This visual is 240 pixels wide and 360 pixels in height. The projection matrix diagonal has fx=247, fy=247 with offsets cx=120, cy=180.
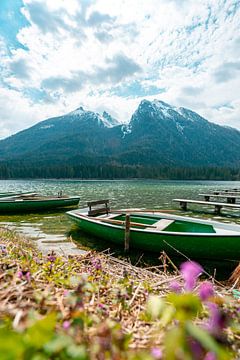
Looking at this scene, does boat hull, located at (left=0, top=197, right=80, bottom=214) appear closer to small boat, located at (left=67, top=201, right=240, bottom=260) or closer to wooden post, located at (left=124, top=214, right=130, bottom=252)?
small boat, located at (left=67, top=201, right=240, bottom=260)

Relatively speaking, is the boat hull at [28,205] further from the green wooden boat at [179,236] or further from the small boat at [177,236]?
the green wooden boat at [179,236]

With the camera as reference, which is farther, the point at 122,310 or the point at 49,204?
the point at 49,204

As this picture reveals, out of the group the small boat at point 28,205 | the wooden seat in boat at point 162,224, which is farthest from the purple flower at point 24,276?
the small boat at point 28,205

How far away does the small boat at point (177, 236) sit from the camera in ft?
33.0

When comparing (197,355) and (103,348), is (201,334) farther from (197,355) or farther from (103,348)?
(103,348)

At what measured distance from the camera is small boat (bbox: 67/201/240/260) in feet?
33.0

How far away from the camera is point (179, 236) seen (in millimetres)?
10461

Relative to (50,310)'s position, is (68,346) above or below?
above

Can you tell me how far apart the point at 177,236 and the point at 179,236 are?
86 millimetres

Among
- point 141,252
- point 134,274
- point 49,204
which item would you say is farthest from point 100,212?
point 134,274

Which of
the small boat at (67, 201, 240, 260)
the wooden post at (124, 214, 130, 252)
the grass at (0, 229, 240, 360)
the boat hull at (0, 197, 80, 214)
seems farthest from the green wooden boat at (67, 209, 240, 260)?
the boat hull at (0, 197, 80, 214)

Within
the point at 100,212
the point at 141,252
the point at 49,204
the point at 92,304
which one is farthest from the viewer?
→ the point at 49,204

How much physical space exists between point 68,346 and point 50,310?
850 millimetres

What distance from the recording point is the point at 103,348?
4.99ft
